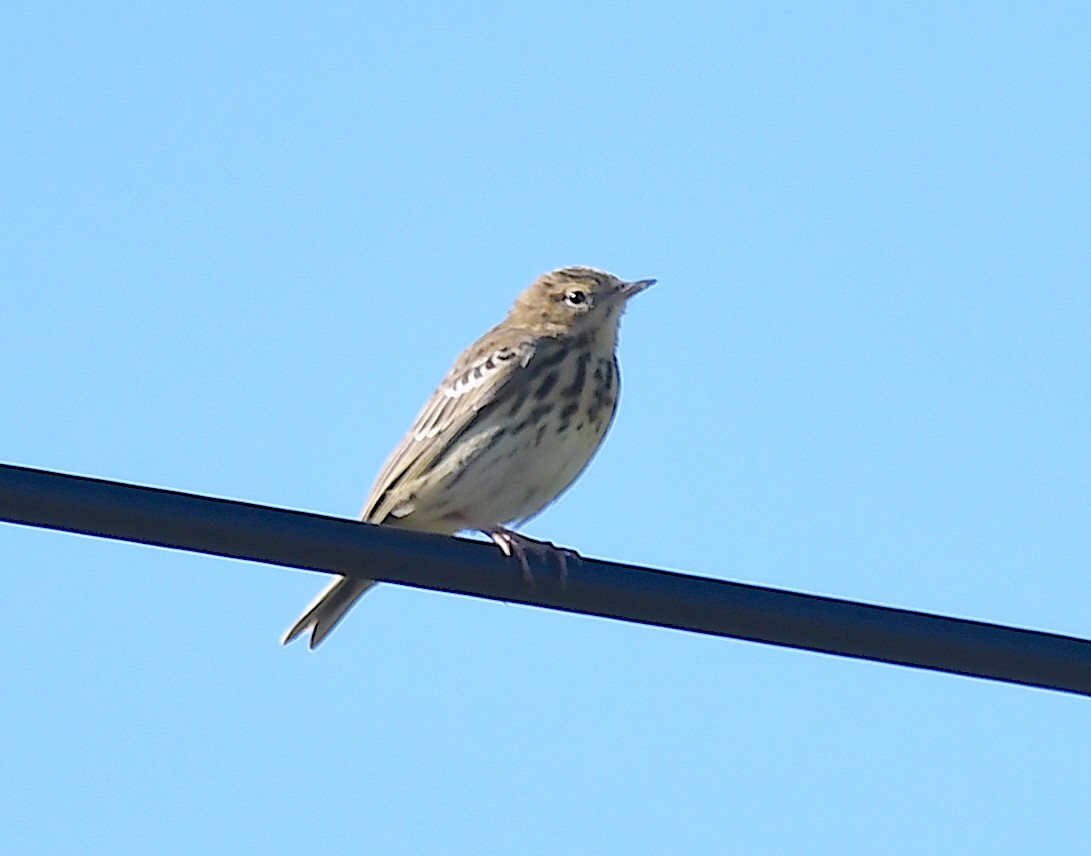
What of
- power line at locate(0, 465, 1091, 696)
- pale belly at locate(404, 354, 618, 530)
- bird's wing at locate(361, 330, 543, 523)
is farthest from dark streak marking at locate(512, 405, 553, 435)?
power line at locate(0, 465, 1091, 696)

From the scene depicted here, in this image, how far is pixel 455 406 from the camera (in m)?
→ 11.4

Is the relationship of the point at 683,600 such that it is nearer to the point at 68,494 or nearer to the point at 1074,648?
the point at 1074,648

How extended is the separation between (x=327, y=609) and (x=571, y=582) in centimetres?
501

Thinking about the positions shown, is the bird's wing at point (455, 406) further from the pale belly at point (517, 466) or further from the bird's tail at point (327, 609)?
the bird's tail at point (327, 609)

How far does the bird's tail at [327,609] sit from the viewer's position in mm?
11258

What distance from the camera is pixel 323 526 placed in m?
6.35

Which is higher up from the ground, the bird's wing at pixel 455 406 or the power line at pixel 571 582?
the bird's wing at pixel 455 406

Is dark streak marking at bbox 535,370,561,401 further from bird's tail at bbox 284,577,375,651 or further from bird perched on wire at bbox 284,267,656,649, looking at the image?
bird's tail at bbox 284,577,375,651

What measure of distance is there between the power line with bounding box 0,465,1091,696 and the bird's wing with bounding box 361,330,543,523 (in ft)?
14.8

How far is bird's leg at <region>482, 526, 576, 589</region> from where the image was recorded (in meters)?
6.56

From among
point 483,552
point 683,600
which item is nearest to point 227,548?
point 483,552

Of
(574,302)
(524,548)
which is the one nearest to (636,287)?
(574,302)

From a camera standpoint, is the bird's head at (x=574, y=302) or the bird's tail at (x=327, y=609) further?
the bird's head at (x=574, y=302)

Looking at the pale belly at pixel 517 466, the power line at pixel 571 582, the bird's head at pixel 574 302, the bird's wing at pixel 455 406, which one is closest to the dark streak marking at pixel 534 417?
the pale belly at pixel 517 466
